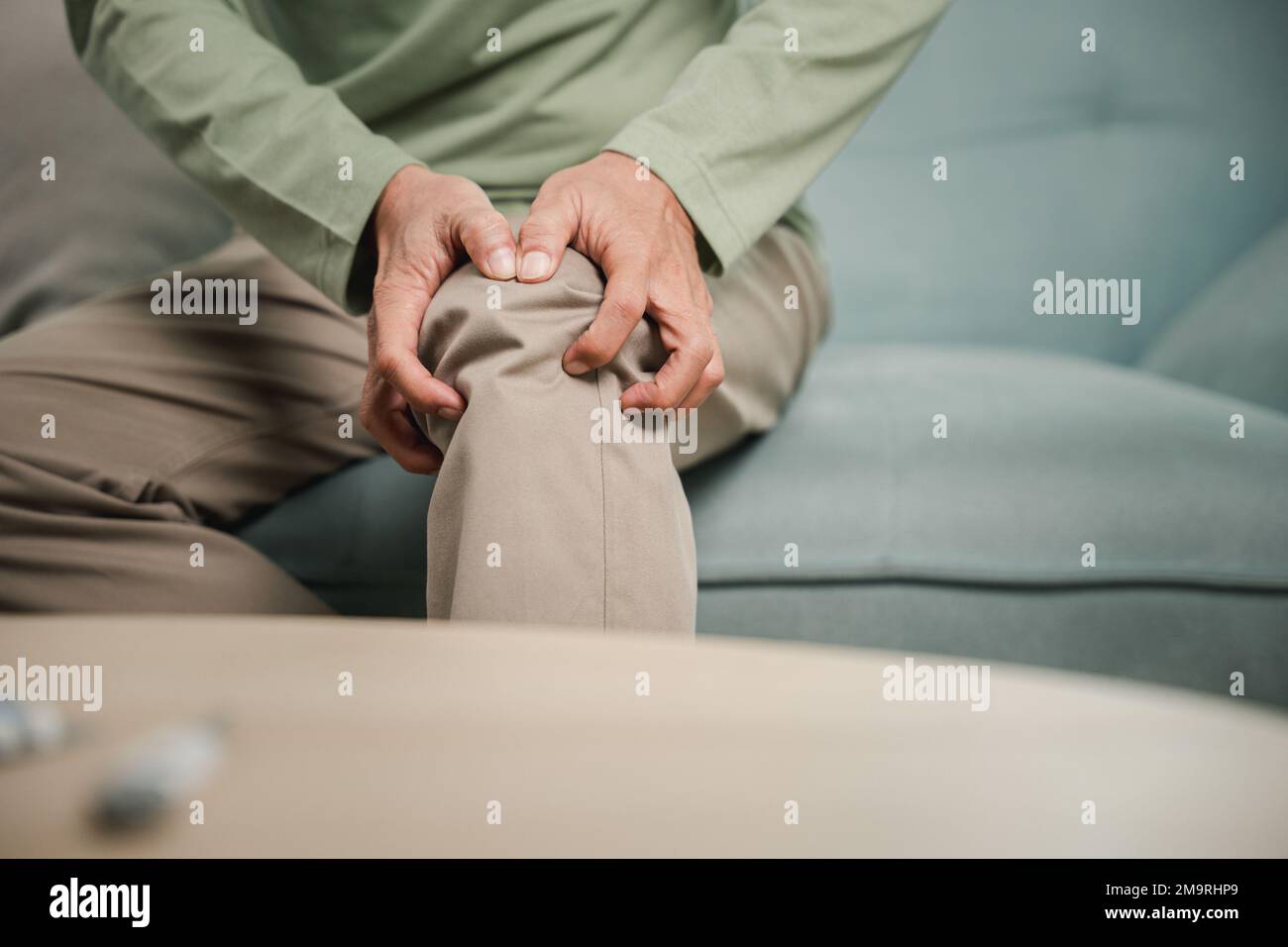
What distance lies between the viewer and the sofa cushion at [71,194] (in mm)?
1093

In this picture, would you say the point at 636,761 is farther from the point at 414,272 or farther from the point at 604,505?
the point at 414,272

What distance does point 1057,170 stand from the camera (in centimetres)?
117

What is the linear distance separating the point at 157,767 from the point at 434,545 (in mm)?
294

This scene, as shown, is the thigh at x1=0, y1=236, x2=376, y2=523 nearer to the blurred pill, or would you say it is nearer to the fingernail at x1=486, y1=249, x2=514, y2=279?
the fingernail at x1=486, y1=249, x2=514, y2=279

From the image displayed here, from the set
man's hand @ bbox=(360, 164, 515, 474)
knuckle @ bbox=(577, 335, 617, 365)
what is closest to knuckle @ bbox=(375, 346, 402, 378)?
man's hand @ bbox=(360, 164, 515, 474)

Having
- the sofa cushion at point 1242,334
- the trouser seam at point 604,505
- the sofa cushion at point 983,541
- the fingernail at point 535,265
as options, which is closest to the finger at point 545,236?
the fingernail at point 535,265

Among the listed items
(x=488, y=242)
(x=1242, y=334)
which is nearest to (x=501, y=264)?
(x=488, y=242)

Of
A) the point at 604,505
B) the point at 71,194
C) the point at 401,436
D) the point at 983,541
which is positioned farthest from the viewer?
the point at 71,194

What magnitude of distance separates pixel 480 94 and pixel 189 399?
31 centimetres

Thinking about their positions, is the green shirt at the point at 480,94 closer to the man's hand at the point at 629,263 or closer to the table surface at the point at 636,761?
the man's hand at the point at 629,263

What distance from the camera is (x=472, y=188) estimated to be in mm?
619

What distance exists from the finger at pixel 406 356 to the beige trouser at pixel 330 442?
0.04 feet
